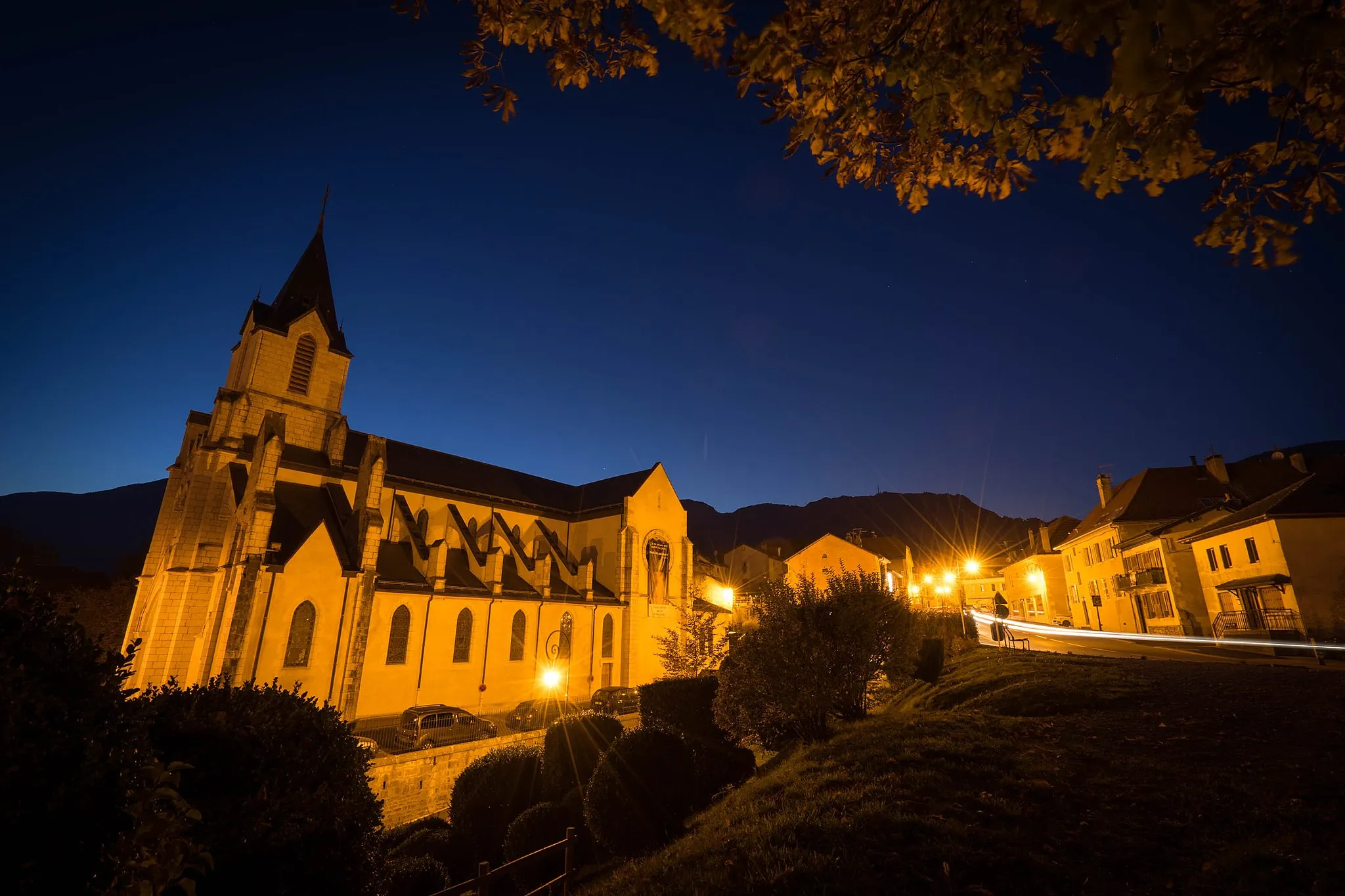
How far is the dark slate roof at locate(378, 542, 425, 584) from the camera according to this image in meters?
29.6

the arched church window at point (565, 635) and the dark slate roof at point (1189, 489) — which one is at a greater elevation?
the dark slate roof at point (1189, 489)

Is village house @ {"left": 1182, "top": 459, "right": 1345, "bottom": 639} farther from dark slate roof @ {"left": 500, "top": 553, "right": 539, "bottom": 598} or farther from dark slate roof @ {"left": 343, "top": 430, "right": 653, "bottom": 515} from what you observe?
dark slate roof @ {"left": 500, "top": 553, "right": 539, "bottom": 598}

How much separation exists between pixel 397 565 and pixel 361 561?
3.43m

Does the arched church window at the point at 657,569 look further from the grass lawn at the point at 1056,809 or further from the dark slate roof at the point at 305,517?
the grass lawn at the point at 1056,809

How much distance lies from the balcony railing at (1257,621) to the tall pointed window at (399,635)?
42602 millimetres

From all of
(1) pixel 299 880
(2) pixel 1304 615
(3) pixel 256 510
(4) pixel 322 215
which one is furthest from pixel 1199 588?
(4) pixel 322 215

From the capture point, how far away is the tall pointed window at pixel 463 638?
30.8m

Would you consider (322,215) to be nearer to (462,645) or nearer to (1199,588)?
(462,645)

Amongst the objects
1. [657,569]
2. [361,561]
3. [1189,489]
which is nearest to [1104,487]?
[1189,489]

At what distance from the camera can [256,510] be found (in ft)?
83.2

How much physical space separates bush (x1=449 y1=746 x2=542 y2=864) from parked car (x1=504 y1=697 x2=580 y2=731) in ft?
24.9

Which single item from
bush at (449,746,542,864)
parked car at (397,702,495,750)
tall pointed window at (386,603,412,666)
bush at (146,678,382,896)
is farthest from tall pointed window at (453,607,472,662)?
bush at (146,678,382,896)

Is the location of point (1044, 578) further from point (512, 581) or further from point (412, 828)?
point (412, 828)

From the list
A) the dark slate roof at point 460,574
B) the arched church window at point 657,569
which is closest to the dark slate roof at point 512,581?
the dark slate roof at point 460,574
